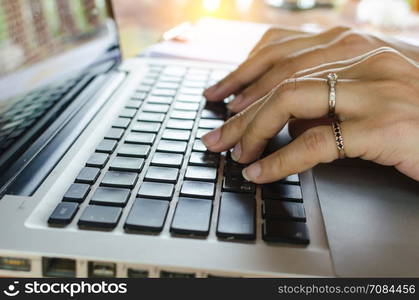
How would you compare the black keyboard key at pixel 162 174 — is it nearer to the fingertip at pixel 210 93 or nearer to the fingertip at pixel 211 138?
the fingertip at pixel 211 138

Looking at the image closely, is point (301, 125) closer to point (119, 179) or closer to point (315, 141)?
point (315, 141)

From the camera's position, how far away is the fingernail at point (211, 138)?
582 mm

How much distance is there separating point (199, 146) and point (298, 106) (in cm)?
14

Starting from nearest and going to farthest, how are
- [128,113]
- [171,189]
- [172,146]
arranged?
1. [171,189]
2. [172,146]
3. [128,113]

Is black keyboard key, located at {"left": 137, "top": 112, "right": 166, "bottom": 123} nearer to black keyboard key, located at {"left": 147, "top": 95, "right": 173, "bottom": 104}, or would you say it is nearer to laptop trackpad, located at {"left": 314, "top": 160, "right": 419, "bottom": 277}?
black keyboard key, located at {"left": 147, "top": 95, "right": 173, "bottom": 104}

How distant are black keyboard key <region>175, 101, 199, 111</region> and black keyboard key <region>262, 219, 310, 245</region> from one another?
33 cm

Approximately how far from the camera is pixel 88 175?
0.51 m

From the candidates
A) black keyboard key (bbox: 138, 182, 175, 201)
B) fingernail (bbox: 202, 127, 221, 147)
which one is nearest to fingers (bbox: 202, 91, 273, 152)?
fingernail (bbox: 202, 127, 221, 147)

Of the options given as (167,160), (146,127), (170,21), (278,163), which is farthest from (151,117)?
(170,21)

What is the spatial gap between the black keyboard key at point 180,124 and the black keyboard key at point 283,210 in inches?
8.6

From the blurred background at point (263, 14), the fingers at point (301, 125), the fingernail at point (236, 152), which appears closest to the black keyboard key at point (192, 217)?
the fingernail at point (236, 152)

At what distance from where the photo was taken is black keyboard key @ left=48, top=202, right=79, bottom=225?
1.42 ft

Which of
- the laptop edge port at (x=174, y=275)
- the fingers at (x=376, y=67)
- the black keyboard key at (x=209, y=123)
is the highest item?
the fingers at (x=376, y=67)

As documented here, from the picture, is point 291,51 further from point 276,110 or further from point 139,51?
point 139,51
